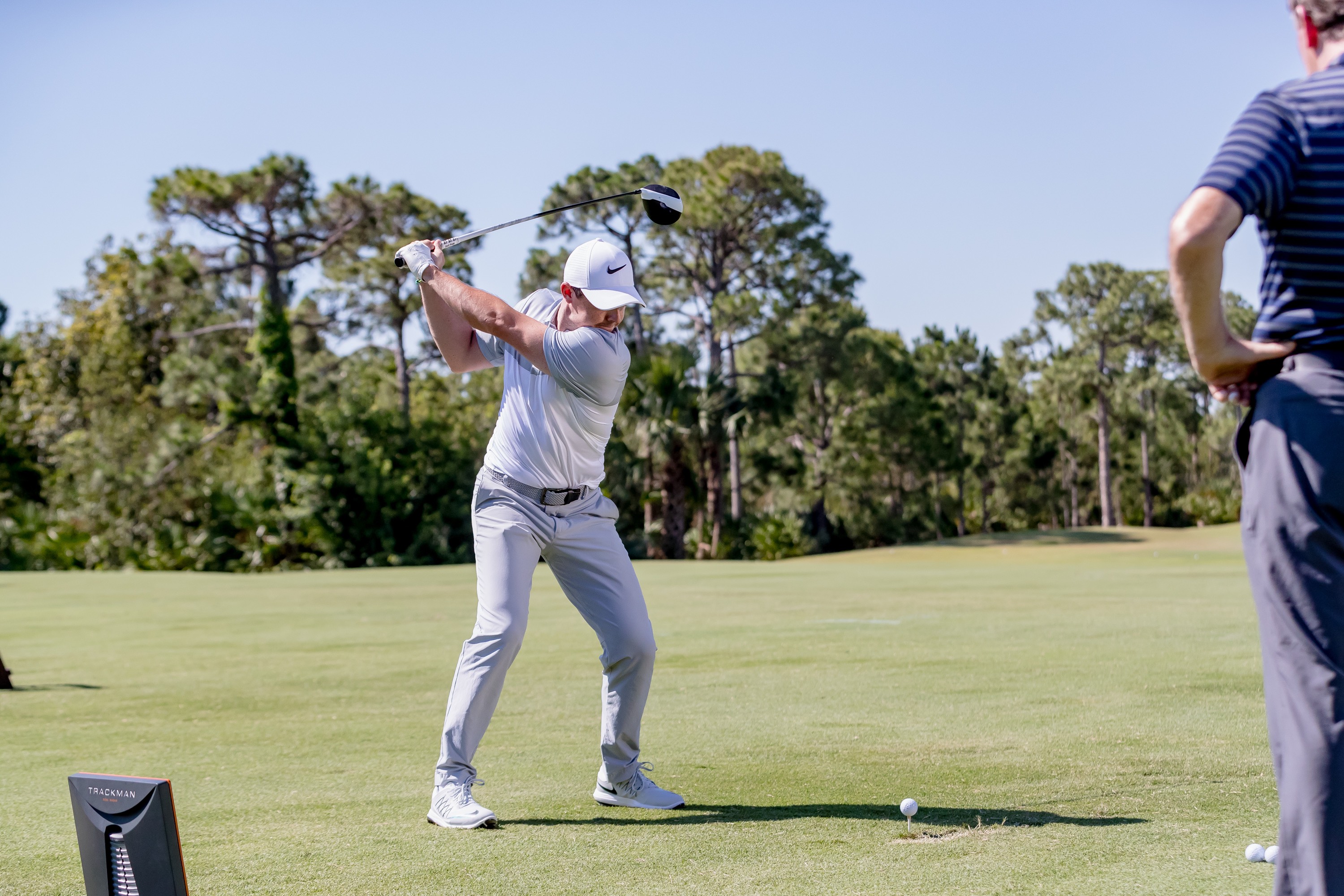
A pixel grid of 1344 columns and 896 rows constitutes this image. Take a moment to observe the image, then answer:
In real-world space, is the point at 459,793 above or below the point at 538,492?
below

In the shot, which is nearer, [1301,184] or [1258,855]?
[1301,184]

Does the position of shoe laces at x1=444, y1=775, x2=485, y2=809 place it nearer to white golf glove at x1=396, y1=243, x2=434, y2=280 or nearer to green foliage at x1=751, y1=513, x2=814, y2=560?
white golf glove at x1=396, y1=243, x2=434, y2=280

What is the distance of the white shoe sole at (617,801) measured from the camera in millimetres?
5379

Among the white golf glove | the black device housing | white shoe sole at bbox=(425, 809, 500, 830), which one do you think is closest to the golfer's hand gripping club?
the white golf glove

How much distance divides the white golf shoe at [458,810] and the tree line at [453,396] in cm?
3617

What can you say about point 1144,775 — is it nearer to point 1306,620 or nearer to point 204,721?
point 1306,620

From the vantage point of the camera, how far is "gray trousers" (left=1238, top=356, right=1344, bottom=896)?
8.94 ft

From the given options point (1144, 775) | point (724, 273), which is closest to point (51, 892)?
point (1144, 775)

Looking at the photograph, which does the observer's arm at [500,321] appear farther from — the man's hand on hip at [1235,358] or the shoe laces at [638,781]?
the man's hand on hip at [1235,358]

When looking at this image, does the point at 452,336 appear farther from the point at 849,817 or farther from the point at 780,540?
the point at 780,540

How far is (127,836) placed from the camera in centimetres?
311

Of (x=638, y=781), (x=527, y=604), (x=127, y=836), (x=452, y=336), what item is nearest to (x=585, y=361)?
(x=452, y=336)

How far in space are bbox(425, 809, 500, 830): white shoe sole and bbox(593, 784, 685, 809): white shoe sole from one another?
552 millimetres

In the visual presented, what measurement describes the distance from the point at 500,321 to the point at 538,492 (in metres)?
0.77
